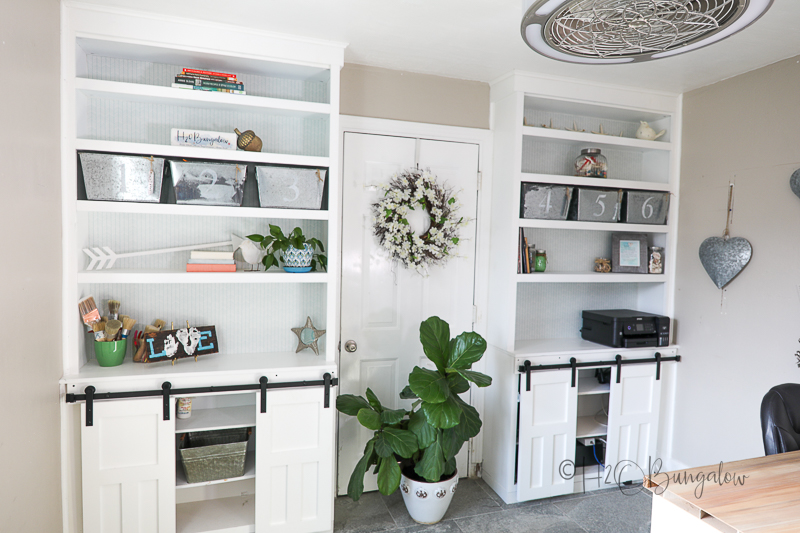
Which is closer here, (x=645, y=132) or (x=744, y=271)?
(x=744, y=271)

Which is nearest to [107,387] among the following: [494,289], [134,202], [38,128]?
[134,202]

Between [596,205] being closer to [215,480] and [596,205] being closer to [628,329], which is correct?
[628,329]

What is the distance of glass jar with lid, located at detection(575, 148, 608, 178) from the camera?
3.09 metres

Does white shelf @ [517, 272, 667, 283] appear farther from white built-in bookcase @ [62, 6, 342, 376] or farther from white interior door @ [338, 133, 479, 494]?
white built-in bookcase @ [62, 6, 342, 376]

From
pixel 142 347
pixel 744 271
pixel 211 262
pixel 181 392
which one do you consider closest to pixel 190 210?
pixel 211 262

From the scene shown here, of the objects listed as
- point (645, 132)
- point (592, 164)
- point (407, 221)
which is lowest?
point (407, 221)

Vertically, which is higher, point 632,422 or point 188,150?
point 188,150

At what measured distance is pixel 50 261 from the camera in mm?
2029

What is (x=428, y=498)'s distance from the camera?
262cm

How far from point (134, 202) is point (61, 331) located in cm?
64

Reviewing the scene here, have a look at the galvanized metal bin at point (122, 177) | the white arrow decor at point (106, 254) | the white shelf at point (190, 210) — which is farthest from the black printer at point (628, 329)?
the galvanized metal bin at point (122, 177)

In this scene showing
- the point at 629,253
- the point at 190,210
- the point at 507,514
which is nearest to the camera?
the point at 190,210

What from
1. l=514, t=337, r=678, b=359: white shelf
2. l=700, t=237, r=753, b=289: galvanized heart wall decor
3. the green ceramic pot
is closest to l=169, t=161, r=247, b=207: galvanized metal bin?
the green ceramic pot

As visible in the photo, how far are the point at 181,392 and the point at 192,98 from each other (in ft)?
4.39
